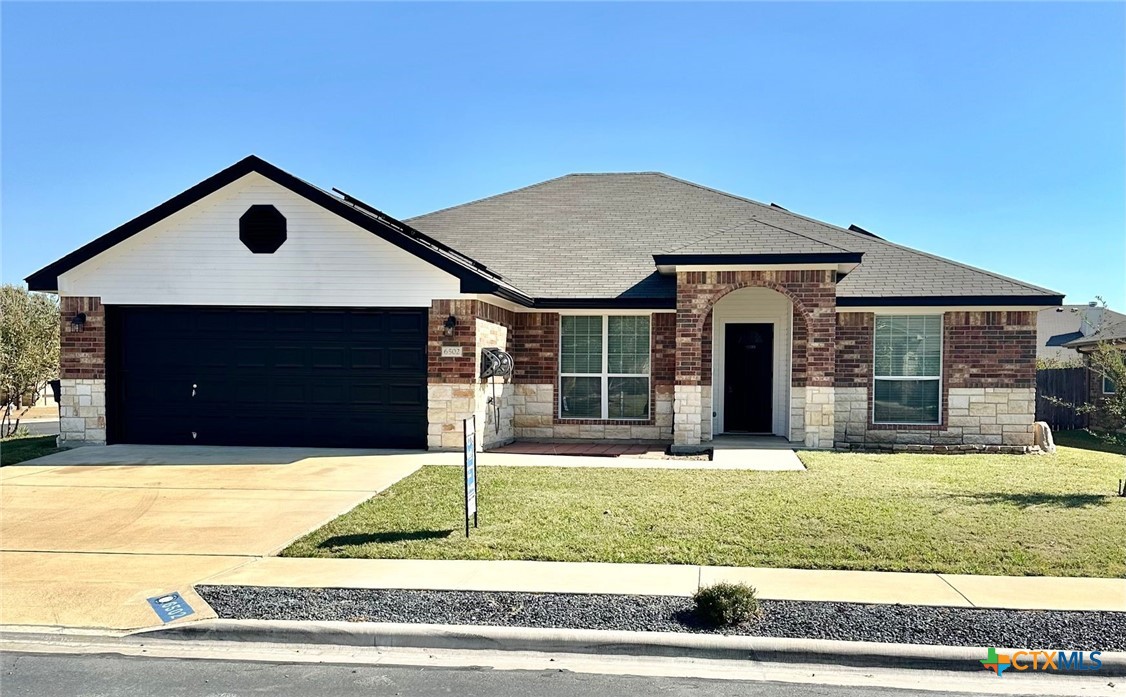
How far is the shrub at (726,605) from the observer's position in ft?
18.1

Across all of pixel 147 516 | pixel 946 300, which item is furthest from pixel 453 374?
pixel 946 300

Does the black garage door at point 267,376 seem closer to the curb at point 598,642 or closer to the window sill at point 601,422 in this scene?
the window sill at point 601,422

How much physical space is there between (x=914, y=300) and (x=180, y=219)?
1343 cm

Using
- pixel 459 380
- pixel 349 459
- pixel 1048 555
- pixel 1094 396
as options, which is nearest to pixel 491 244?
pixel 459 380

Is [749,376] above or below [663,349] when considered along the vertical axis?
below

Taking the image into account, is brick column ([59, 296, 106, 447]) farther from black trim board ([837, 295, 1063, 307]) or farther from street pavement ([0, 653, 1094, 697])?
black trim board ([837, 295, 1063, 307])

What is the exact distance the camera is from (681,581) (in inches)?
254

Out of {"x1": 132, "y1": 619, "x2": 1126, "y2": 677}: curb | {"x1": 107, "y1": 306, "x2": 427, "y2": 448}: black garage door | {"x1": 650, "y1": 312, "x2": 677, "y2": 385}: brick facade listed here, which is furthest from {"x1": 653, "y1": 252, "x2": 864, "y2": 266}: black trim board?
{"x1": 132, "y1": 619, "x2": 1126, "y2": 677}: curb

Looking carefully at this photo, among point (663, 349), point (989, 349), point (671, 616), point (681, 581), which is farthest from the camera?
point (663, 349)

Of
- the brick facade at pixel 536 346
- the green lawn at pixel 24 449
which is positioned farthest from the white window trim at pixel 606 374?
the green lawn at pixel 24 449

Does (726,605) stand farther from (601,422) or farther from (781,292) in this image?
(601,422)

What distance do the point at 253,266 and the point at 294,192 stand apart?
4.90 feet

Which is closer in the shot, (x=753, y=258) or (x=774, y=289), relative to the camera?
(x=753, y=258)

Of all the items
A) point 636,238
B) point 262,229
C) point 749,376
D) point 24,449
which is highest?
point 636,238
